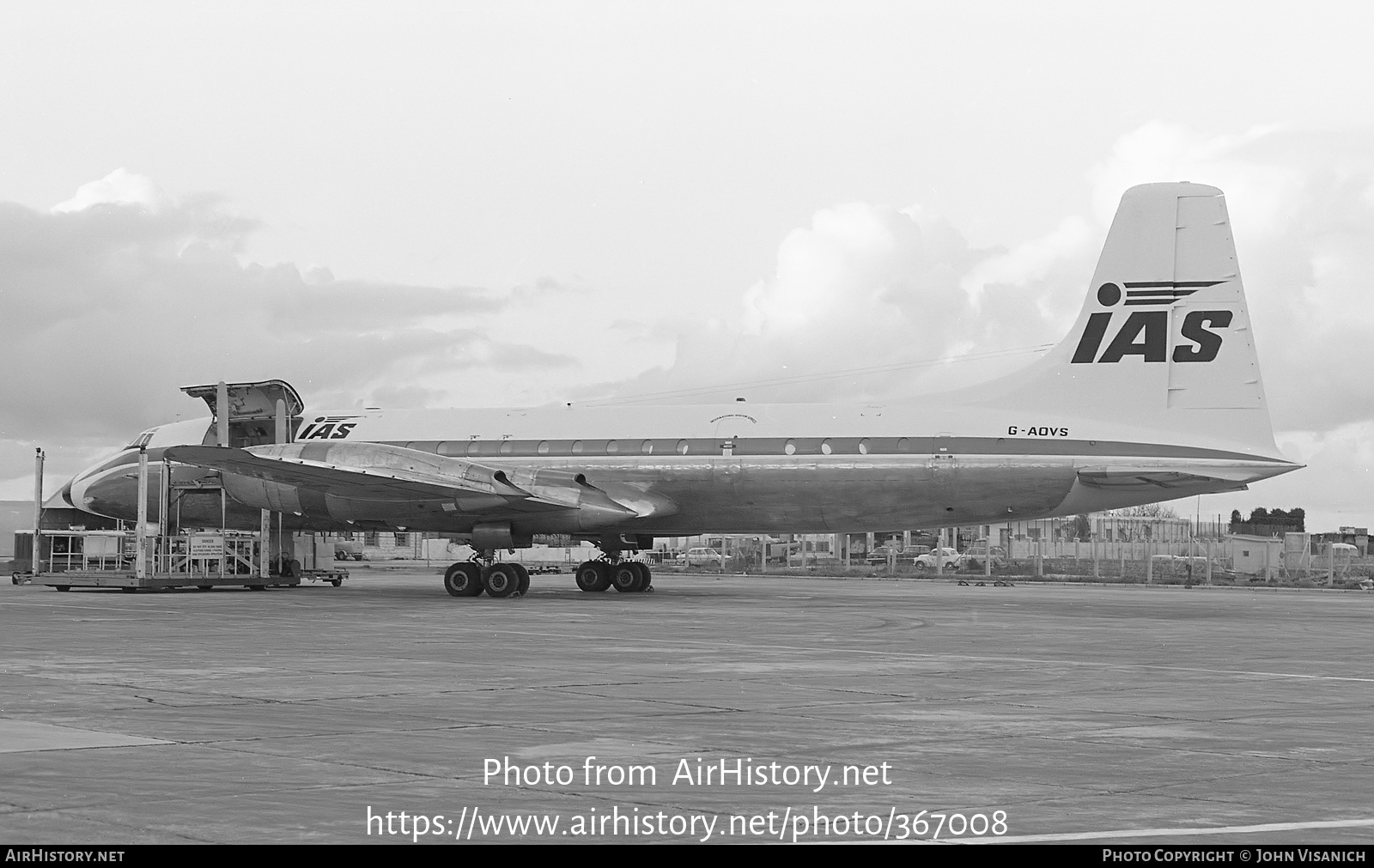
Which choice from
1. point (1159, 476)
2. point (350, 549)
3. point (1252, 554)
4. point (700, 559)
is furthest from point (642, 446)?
point (350, 549)

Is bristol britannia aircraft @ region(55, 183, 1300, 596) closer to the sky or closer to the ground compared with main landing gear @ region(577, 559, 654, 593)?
closer to the sky

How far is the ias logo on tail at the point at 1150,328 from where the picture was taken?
92.6ft

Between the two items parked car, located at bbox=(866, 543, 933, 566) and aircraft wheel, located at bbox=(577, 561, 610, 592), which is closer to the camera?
aircraft wheel, located at bbox=(577, 561, 610, 592)

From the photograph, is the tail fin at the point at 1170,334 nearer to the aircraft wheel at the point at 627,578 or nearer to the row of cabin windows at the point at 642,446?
the row of cabin windows at the point at 642,446

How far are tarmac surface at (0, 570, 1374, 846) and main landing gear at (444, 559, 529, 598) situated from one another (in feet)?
33.1

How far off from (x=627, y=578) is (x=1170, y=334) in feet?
45.7

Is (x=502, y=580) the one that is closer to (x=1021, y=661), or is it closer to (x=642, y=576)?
(x=642, y=576)

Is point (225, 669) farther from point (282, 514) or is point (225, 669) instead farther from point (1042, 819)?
point (282, 514)

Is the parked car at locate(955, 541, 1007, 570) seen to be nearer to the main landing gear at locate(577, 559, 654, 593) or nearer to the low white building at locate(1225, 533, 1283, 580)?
the low white building at locate(1225, 533, 1283, 580)

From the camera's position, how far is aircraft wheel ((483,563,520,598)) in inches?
1206

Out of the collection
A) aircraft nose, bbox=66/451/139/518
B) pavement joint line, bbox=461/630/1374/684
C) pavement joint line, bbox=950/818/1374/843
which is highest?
aircraft nose, bbox=66/451/139/518

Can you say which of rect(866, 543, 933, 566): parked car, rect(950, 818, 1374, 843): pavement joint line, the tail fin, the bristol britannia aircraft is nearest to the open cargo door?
the bristol britannia aircraft
